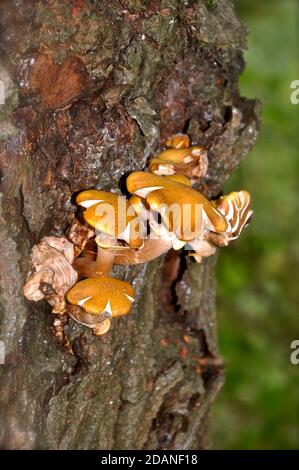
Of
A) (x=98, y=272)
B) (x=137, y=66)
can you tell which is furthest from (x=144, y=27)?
(x=98, y=272)

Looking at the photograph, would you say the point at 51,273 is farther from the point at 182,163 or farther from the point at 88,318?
the point at 182,163

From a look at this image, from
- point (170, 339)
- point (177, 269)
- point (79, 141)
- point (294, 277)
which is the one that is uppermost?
point (79, 141)

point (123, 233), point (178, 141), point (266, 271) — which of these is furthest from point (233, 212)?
point (266, 271)

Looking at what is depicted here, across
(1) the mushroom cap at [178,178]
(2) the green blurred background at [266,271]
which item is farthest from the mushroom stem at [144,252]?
(2) the green blurred background at [266,271]

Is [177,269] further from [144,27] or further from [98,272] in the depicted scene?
[144,27]

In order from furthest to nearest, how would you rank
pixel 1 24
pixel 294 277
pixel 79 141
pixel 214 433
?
pixel 294 277
pixel 214 433
pixel 79 141
pixel 1 24

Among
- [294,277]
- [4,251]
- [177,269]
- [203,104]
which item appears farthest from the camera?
[294,277]

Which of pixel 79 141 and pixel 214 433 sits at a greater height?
pixel 79 141

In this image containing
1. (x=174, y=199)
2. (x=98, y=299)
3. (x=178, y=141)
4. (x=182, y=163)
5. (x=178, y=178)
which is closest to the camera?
(x=174, y=199)
